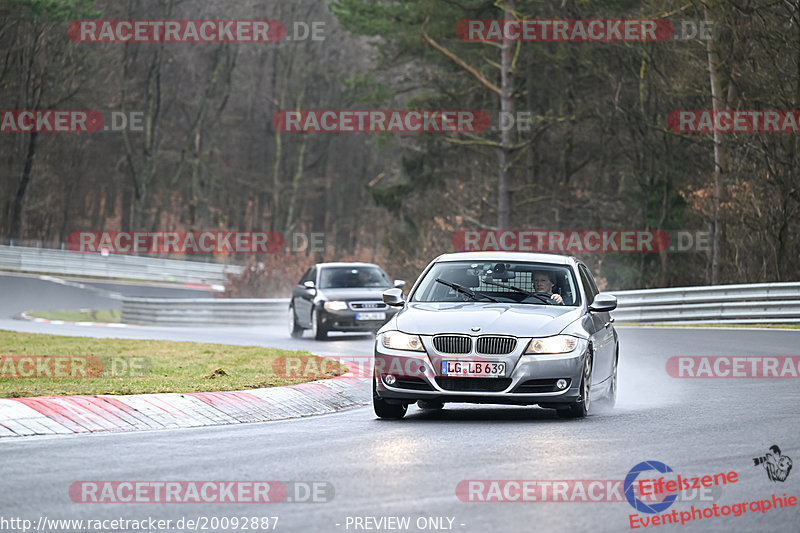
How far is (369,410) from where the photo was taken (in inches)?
534

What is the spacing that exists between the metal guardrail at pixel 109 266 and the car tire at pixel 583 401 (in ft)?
151

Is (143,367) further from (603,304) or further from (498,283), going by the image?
(603,304)

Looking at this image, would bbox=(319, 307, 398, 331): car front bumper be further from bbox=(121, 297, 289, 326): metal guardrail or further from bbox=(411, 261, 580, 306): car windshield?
bbox=(411, 261, 580, 306): car windshield

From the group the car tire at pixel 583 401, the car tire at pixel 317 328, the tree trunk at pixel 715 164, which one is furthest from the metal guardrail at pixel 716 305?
the car tire at pixel 583 401

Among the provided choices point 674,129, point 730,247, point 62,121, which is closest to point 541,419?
point 730,247

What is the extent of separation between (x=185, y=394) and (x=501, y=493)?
5.95 meters

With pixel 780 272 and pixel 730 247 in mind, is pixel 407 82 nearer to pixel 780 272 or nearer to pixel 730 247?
pixel 730 247

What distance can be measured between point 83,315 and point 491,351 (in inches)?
1435

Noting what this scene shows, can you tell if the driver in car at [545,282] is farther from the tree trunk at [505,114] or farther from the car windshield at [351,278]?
the tree trunk at [505,114]

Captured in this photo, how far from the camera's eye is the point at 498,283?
43.4 ft

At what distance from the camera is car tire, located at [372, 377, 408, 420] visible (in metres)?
12.3

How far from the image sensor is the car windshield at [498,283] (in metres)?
13.0

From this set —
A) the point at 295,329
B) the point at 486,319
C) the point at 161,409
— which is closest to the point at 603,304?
the point at 486,319

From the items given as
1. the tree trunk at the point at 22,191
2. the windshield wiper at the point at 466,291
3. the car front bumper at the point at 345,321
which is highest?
the tree trunk at the point at 22,191
